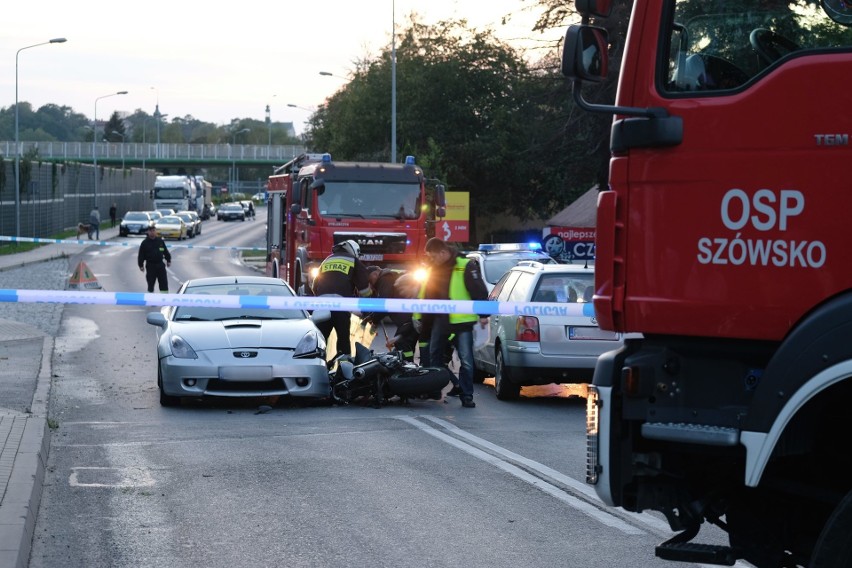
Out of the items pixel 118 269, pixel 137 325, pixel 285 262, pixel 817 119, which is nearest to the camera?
pixel 817 119

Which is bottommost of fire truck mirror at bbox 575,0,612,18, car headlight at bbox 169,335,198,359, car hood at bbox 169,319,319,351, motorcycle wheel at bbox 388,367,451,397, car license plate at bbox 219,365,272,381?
motorcycle wheel at bbox 388,367,451,397

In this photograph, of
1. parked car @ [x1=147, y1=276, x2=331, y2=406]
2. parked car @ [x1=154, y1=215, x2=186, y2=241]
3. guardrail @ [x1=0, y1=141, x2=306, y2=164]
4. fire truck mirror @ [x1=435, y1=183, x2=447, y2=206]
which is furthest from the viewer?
guardrail @ [x1=0, y1=141, x2=306, y2=164]

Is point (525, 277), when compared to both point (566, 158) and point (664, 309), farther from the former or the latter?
point (566, 158)

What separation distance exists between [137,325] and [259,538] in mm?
18133

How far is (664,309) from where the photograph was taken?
17.0 feet

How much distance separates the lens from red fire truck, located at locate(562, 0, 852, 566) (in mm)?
4789

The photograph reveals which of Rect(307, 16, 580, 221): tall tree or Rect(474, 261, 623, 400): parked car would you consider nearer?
Rect(474, 261, 623, 400): parked car

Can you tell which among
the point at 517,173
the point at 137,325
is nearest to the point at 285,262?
the point at 137,325

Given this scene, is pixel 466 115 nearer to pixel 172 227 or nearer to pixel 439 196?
pixel 172 227

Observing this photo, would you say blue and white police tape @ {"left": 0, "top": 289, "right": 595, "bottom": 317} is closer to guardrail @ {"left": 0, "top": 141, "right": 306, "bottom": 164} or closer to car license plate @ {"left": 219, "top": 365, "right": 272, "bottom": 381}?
car license plate @ {"left": 219, "top": 365, "right": 272, "bottom": 381}

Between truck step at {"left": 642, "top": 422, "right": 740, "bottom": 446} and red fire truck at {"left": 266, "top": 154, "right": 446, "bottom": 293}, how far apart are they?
1865cm

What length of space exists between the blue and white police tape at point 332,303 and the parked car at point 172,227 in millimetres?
60842

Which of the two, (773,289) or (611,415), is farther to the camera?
(611,415)

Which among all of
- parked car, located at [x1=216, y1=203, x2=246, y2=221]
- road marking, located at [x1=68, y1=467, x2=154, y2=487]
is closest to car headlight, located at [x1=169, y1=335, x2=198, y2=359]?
road marking, located at [x1=68, y1=467, x2=154, y2=487]
